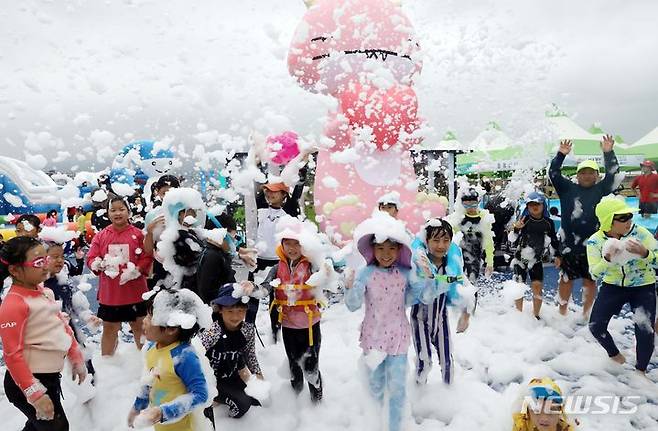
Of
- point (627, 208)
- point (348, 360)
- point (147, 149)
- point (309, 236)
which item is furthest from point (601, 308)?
point (147, 149)

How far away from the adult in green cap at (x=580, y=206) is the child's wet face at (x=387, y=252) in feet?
9.56

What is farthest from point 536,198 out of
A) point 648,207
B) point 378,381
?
point 648,207

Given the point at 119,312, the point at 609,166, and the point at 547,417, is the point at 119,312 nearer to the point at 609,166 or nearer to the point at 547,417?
the point at 547,417

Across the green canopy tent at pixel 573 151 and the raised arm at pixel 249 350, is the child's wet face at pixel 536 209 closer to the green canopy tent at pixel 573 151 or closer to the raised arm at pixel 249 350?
the raised arm at pixel 249 350

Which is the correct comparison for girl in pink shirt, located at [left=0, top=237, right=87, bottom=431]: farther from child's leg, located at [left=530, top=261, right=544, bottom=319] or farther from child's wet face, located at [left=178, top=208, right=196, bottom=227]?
child's leg, located at [left=530, top=261, right=544, bottom=319]

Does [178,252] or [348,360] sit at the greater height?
[178,252]

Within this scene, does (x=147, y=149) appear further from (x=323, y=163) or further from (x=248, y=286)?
(x=248, y=286)

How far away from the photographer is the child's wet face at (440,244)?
A: 332 centimetres

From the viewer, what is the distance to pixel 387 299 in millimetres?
2957

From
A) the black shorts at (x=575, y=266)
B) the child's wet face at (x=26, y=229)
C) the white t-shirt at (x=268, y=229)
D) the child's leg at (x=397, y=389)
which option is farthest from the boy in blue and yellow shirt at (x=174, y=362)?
the black shorts at (x=575, y=266)

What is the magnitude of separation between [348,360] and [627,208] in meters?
2.57

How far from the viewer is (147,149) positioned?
1044 cm

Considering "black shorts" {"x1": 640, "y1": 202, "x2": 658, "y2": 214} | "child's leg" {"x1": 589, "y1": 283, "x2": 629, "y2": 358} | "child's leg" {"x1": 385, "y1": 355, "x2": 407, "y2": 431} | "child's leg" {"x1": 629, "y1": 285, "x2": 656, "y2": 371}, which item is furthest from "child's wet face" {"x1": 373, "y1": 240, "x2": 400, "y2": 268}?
"black shorts" {"x1": 640, "y1": 202, "x2": 658, "y2": 214}

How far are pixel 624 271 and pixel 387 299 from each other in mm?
2148
